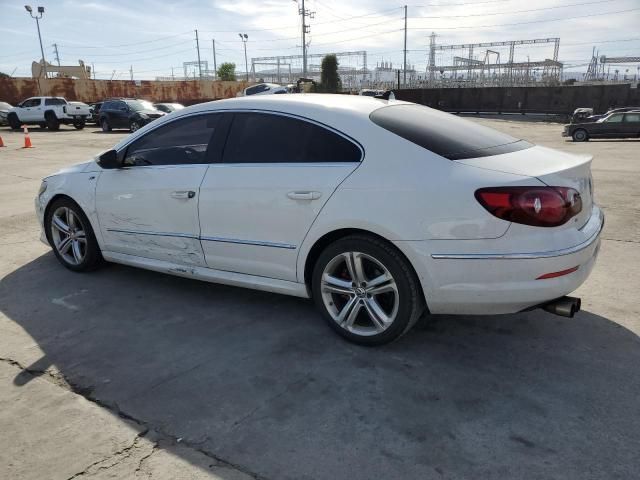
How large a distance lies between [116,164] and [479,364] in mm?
3289

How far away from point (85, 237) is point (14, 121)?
29.3 meters

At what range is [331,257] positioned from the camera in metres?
3.35

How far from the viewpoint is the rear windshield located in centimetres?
318

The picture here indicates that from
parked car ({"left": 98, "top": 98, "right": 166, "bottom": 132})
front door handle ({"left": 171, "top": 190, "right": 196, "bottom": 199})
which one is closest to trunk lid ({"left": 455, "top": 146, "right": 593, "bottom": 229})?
front door handle ({"left": 171, "top": 190, "right": 196, "bottom": 199})

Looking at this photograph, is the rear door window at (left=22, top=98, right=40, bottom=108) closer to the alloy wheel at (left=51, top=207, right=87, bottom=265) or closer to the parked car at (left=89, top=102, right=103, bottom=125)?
the parked car at (left=89, top=102, right=103, bottom=125)

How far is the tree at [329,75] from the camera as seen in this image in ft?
161

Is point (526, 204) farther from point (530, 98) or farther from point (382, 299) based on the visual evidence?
point (530, 98)

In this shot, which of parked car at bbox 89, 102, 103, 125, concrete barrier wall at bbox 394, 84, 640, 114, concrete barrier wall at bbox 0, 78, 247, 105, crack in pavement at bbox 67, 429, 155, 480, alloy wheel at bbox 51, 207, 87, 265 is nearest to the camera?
crack in pavement at bbox 67, 429, 155, 480

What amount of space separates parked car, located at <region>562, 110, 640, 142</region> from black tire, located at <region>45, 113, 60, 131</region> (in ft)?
85.6

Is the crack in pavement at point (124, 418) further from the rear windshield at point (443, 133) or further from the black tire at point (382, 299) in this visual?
the rear windshield at point (443, 133)

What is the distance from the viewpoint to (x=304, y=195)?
335cm

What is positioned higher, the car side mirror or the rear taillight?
the car side mirror

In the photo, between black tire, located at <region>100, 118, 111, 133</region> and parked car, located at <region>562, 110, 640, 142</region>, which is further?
black tire, located at <region>100, 118, 111, 133</region>

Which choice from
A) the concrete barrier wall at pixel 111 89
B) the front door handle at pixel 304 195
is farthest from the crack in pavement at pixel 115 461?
the concrete barrier wall at pixel 111 89
